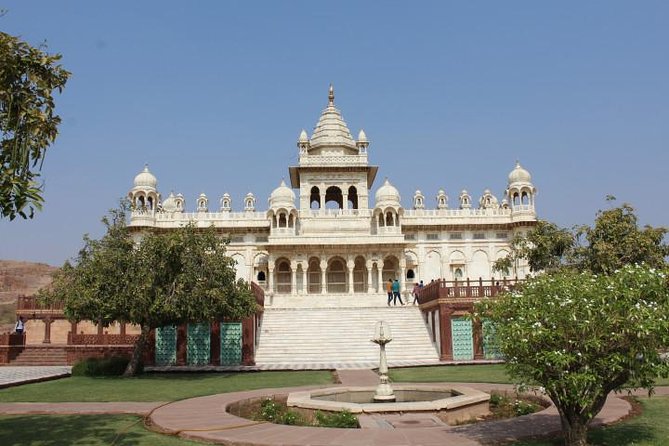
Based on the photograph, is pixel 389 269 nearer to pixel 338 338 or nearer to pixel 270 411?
pixel 338 338

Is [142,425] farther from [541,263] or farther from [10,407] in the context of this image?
[541,263]

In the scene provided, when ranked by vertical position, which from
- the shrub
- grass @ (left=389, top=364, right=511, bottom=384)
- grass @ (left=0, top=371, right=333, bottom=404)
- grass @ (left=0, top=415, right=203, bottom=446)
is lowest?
grass @ (left=389, top=364, right=511, bottom=384)

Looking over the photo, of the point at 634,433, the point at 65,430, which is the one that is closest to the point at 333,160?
the point at 65,430

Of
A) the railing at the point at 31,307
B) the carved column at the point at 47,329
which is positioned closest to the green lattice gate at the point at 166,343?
the railing at the point at 31,307

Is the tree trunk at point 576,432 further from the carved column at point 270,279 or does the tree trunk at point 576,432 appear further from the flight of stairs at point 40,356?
the carved column at point 270,279

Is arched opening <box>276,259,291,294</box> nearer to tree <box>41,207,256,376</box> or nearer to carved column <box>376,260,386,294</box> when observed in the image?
carved column <box>376,260,386,294</box>

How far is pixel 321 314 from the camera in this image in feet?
97.9

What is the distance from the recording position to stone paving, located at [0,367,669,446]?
8469 millimetres

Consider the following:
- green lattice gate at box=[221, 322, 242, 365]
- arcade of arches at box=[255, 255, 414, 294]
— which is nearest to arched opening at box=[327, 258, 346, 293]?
arcade of arches at box=[255, 255, 414, 294]

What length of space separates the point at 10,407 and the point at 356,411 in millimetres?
7094

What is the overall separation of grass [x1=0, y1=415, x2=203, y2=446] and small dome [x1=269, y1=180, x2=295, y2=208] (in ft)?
107

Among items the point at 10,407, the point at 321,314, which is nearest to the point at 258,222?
the point at 321,314

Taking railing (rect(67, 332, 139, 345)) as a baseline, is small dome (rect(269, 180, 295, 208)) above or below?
above

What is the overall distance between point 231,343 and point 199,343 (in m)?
1.26
